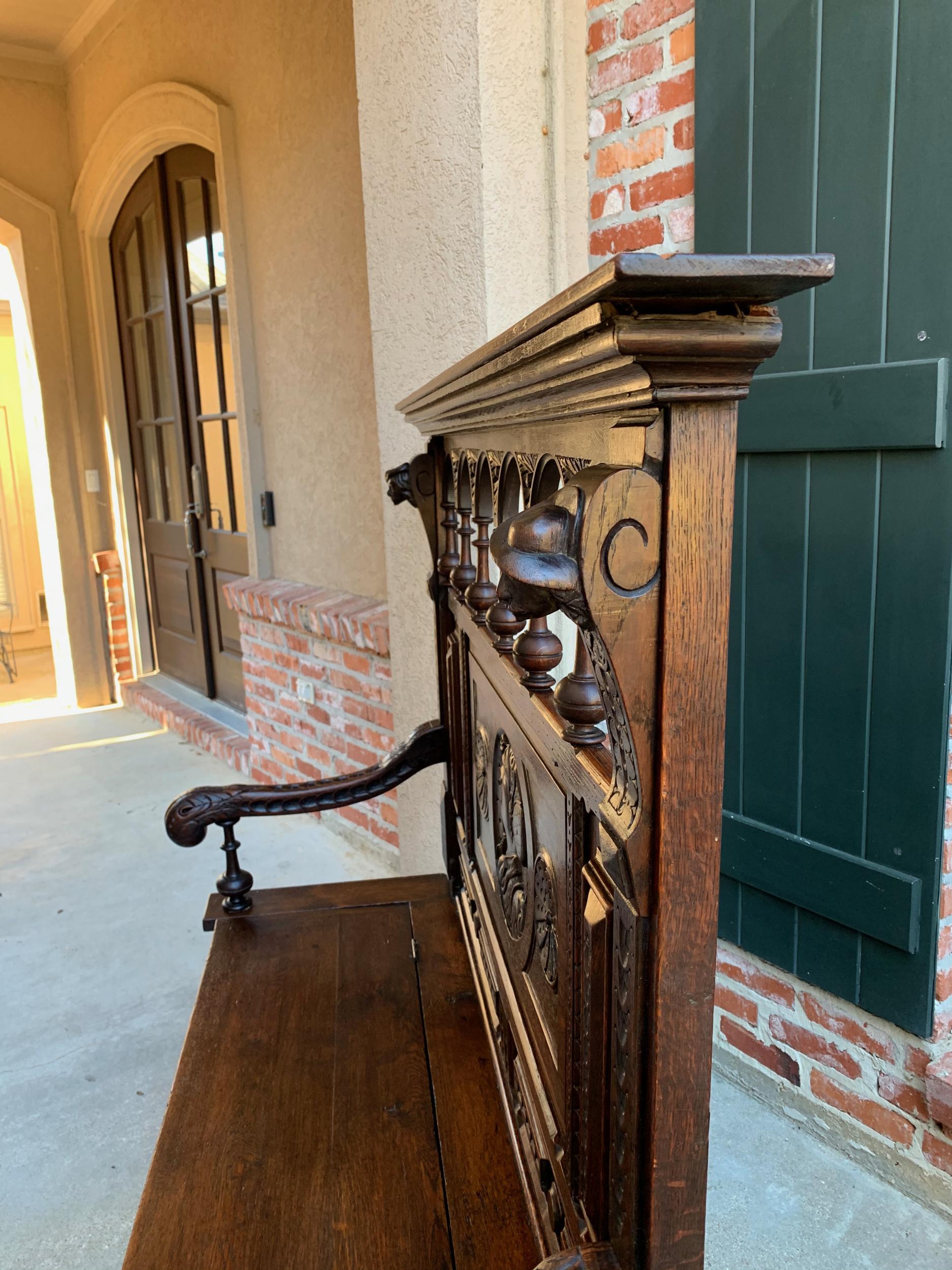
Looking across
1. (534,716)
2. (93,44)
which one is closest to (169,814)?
(534,716)

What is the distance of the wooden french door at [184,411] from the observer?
406cm

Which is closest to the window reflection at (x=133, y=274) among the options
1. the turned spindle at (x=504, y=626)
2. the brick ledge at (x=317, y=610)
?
the brick ledge at (x=317, y=610)

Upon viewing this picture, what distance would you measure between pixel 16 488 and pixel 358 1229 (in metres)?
8.36

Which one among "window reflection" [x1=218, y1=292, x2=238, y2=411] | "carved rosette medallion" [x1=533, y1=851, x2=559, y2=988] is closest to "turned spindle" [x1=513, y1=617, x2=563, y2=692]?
"carved rosette medallion" [x1=533, y1=851, x2=559, y2=988]

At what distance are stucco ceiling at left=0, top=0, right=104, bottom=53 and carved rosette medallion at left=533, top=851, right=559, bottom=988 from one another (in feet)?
16.6

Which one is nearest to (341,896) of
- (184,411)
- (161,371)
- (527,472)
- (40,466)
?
(527,472)

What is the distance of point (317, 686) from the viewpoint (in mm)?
3352

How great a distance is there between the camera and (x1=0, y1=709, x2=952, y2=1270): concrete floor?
1627mm

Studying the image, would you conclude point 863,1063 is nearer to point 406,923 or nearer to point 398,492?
point 406,923

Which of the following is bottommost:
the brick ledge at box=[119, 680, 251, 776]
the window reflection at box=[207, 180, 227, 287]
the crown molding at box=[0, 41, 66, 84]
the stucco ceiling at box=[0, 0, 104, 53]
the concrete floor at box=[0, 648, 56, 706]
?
the concrete floor at box=[0, 648, 56, 706]

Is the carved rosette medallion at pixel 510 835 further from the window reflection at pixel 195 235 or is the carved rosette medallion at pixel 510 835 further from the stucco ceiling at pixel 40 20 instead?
the stucco ceiling at pixel 40 20

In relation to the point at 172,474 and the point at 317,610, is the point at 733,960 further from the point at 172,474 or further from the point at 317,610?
the point at 172,474

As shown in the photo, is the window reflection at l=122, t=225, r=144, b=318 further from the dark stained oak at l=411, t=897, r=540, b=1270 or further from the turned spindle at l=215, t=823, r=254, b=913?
the dark stained oak at l=411, t=897, r=540, b=1270

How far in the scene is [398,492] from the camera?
1.57m
